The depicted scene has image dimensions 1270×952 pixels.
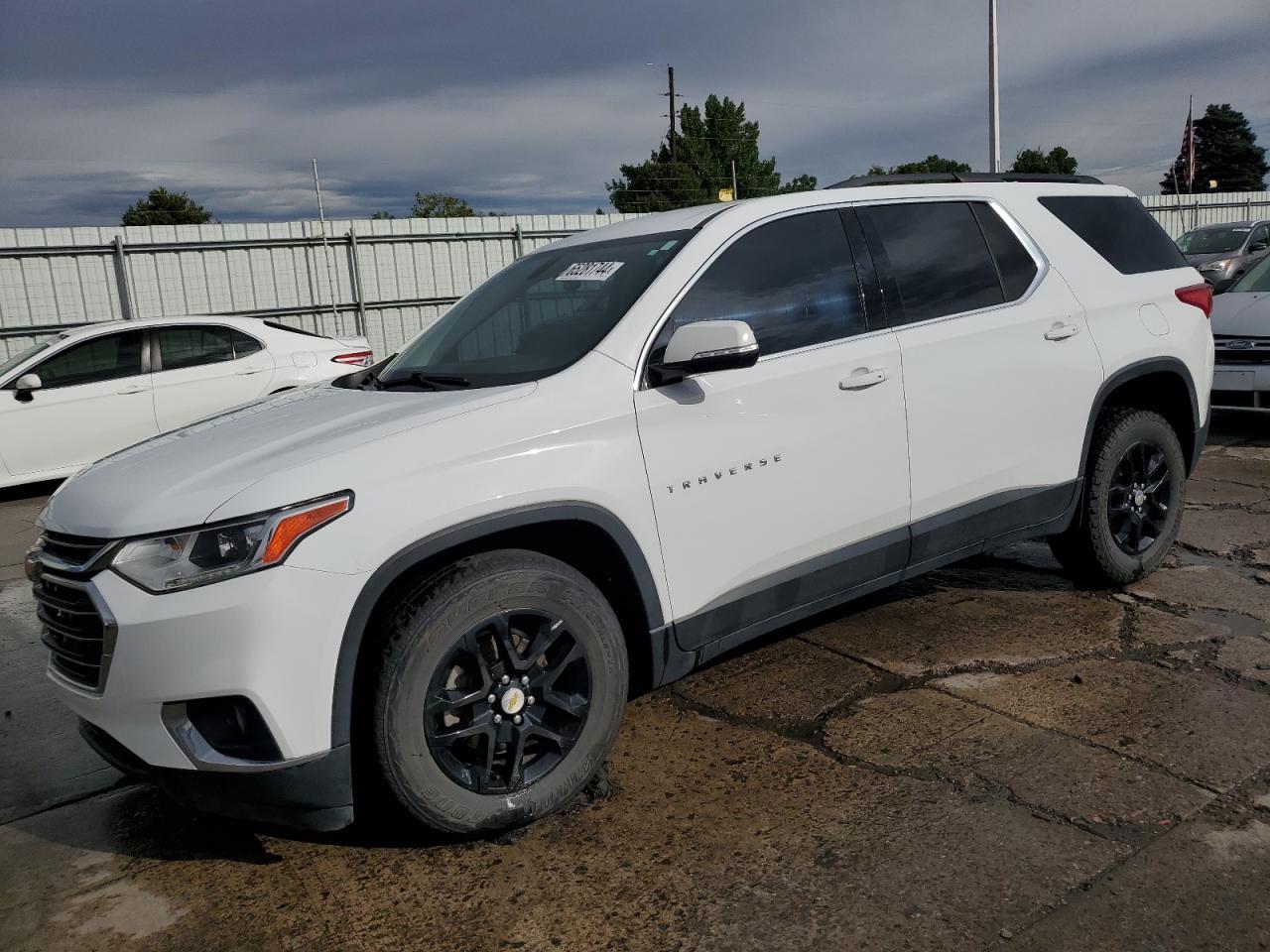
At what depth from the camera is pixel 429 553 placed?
2.62 metres

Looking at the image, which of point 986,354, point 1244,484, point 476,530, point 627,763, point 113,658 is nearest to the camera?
point 113,658

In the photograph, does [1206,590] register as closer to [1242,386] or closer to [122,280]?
[1242,386]

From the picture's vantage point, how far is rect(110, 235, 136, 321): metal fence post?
1440cm

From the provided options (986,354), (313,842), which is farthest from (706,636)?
(986,354)

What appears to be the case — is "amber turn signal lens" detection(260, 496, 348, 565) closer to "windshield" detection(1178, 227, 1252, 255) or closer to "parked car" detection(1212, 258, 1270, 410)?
"parked car" detection(1212, 258, 1270, 410)

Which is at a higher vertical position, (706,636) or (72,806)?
(706,636)

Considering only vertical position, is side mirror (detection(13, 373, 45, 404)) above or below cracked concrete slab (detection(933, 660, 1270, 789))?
above

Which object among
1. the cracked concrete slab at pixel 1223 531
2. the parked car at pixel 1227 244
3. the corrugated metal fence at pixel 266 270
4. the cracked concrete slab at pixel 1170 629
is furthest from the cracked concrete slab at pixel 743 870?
the parked car at pixel 1227 244

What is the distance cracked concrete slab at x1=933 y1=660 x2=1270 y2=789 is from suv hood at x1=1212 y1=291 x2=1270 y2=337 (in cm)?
526

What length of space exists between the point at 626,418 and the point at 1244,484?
18.1 ft

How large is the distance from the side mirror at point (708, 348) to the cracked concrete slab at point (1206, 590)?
2.67m

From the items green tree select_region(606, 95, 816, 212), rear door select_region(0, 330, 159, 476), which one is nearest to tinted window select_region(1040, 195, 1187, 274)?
rear door select_region(0, 330, 159, 476)

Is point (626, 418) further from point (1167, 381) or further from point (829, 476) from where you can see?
point (1167, 381)

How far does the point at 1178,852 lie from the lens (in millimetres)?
2631
